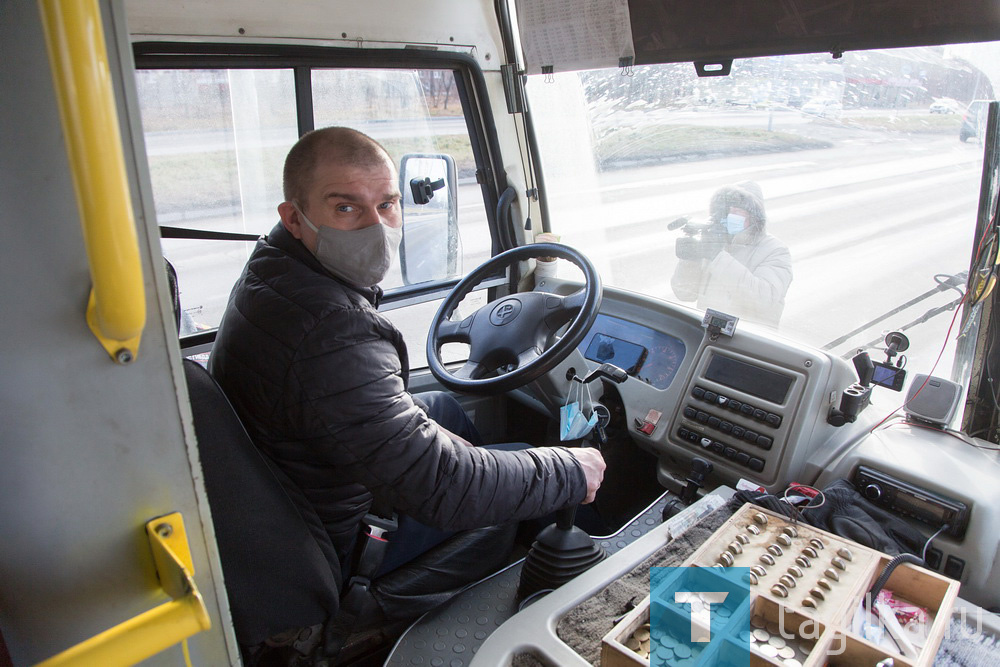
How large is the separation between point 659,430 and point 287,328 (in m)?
1.34

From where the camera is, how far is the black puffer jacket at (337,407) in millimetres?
1321

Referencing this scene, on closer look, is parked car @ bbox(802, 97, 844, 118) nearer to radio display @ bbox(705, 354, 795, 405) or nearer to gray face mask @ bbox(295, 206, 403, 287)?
radio display @ bbox(705, 354, 795, 405)

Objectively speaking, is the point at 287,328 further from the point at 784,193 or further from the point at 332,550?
the point at 784,193

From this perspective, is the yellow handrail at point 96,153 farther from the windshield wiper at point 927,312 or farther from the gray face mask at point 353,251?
the windshield wiper at point 927,312

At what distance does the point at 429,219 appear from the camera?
2746 millimetres

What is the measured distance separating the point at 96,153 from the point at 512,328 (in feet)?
5.15

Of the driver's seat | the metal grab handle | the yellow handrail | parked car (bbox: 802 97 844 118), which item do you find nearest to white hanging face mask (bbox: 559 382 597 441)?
the driver's seat

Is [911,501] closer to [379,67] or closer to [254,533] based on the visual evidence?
[254,533]

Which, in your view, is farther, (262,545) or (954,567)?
(954,567)

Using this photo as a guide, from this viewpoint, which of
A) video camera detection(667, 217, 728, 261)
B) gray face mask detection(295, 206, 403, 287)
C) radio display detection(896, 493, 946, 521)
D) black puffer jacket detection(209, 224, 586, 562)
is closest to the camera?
black puffer jacket detection(209, 224, 586, 562)

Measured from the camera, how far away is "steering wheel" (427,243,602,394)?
Result: 1.88 meters

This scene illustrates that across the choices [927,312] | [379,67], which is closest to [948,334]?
[927,312]

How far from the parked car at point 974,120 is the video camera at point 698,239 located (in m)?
0.78

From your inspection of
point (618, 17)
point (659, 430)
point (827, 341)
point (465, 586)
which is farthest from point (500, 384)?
point (618, 17)
